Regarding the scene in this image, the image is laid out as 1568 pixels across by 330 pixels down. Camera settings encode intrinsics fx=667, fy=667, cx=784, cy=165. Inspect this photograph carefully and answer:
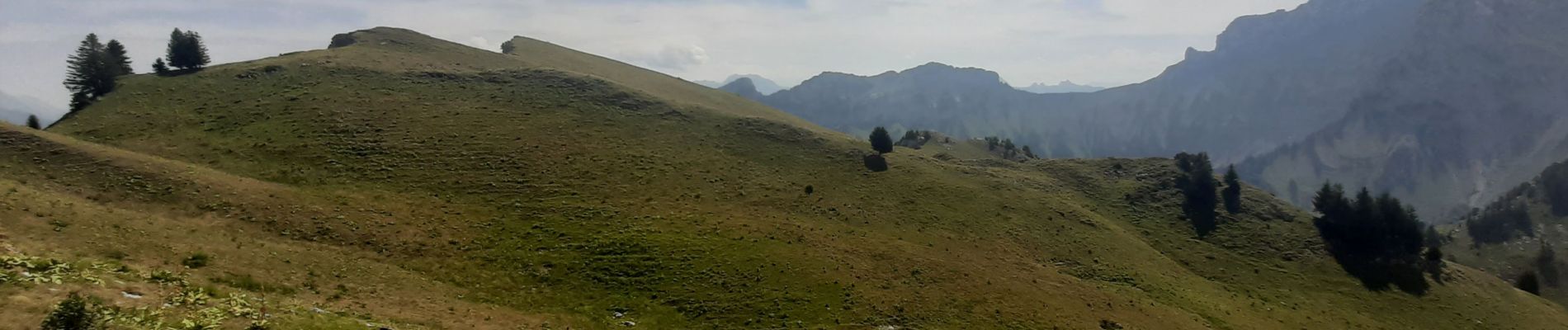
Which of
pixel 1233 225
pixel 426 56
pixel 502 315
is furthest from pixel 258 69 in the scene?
pixel 1233 225

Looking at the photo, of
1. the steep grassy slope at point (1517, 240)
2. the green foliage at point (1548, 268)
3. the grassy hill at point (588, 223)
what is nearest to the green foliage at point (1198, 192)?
the grassy hill at point (588, 223)

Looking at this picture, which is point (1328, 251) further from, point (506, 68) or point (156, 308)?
point (506, 68)

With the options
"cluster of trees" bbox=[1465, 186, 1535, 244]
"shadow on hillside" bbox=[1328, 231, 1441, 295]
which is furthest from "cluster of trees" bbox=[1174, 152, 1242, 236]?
"cluster of trees" bbox=[1465, 186, 1535, 244]

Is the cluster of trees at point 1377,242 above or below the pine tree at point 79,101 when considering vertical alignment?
below

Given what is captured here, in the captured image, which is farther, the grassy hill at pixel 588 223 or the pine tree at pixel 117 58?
the pine tree at pixel 117 58

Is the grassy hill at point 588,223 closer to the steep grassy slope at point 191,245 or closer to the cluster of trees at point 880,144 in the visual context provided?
the steep grassy slope at point 191,245

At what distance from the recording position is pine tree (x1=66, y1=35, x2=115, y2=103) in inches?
2931

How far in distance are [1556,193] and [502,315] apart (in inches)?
11607

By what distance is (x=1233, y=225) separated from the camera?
289 feet

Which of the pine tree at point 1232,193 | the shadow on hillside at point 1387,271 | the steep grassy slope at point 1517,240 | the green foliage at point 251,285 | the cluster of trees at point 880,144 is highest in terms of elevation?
the cluster of trees at point 880,144

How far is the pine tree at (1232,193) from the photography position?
3711 inches

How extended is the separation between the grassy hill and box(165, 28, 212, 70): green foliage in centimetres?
821

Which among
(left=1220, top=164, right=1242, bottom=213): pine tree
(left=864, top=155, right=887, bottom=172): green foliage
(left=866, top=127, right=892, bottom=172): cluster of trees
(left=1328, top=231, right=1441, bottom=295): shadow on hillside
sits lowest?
(left=1328, top=231, right=1441, bottom=295): shadow on hillside

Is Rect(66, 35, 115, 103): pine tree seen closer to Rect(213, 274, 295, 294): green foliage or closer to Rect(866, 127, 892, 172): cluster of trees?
Rect(213, 274, 295, 294): green foliage
